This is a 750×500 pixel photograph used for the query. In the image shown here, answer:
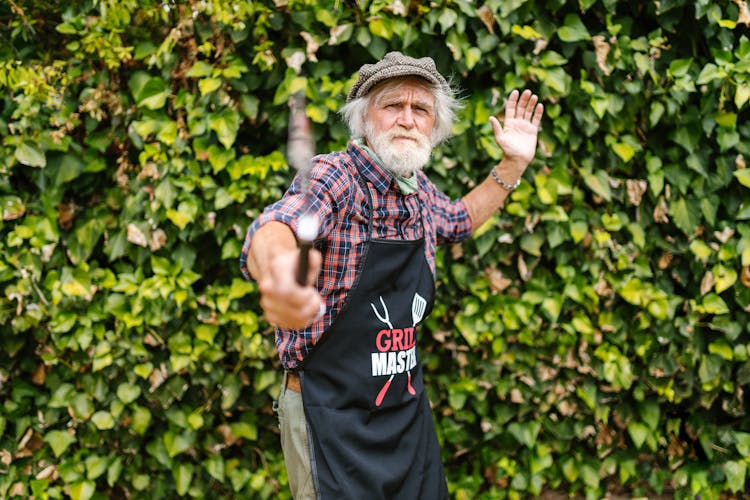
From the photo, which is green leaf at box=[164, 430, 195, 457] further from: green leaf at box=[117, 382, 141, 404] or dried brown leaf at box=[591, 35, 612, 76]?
dried brown leaf at box=[591, 35, 612, 76]

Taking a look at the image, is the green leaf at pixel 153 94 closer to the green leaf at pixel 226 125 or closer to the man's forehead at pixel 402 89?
the green leaf at pixel 226 125

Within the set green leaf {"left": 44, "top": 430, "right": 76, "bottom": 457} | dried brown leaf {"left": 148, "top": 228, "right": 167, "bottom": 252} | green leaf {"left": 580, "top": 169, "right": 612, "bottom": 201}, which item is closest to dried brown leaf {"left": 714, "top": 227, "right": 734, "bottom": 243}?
green leaf {"left": 580, "top": 169, "right": 612, "bottom": 201}

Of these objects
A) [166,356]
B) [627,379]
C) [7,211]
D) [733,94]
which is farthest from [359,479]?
[733,94]

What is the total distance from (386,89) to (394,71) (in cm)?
10

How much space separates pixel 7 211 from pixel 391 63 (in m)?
Result: 1.79

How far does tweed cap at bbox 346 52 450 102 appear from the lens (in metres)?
1.99

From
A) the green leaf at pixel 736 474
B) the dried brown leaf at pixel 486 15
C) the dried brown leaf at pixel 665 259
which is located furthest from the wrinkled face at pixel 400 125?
the green leaf at pixel 736 474

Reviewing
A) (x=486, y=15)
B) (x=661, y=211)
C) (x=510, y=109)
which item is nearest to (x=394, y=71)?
(x=510, y=109)

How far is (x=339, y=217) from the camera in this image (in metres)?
1.86

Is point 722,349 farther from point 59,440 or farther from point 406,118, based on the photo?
point 59,440

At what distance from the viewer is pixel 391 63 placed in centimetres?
202

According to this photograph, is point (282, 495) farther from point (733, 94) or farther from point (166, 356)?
point (733, 94)

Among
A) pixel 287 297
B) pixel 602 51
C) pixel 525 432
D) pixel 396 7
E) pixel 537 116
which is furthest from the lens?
pixel 525 432

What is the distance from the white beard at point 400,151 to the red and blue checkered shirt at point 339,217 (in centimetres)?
4
